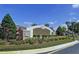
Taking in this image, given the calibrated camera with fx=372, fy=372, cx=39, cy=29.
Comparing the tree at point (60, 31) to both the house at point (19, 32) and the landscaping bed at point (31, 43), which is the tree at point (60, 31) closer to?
the landscaping bed at point (31, 43)

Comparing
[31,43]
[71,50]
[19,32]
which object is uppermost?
[19,32]

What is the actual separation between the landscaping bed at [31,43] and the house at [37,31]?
84 mm

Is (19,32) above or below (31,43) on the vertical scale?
above

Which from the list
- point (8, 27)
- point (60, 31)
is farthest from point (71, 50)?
point (8, 27)

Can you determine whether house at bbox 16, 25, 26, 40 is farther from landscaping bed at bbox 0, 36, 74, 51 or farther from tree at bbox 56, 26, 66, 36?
tree at bbox 56, 26, 66, 36

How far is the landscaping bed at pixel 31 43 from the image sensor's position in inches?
240

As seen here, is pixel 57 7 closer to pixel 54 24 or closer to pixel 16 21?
pixel 54 24

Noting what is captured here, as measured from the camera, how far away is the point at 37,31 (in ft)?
20.2

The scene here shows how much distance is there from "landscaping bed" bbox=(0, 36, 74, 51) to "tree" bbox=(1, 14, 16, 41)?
0.13 m

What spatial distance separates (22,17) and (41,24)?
33 cm

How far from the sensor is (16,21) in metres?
6.07

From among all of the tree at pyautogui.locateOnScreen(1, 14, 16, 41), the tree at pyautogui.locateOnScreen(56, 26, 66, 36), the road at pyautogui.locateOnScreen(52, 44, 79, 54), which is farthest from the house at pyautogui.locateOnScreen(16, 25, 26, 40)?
the road at pyautogui.locateOnScreen(52, 44, 79, 54)

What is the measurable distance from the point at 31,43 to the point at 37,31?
0.73ft

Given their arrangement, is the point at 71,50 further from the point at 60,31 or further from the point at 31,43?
the point at 31,43
